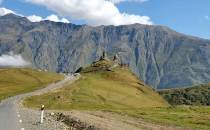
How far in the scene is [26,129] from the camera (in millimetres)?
41031

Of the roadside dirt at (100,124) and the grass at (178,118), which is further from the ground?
the roadside dirt at (100,124)

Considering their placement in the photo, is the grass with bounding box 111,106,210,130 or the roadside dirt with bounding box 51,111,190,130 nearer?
the roadside dirt with bounding box 51,111,190,130

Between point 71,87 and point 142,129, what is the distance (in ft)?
419

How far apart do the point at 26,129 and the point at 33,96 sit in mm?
97153

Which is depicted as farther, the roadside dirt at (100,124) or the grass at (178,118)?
the grass at (178,118)

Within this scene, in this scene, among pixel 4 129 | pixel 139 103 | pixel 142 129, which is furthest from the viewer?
pixel 139 103

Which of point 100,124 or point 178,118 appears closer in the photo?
point 100,124

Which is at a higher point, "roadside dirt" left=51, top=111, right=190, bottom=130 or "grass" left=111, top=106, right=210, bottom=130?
"roadside dirt" left=51, top=111, right=190, bottom=130

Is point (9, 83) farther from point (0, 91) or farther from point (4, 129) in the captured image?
point (4, 129)

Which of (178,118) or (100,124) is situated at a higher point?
(100,124)

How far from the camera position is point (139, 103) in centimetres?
19238

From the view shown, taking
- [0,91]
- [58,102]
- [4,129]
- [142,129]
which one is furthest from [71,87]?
[4,129]

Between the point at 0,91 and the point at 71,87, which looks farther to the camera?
the point at 71,87

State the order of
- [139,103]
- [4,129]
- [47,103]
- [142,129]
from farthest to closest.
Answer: [139,103]
[47,103]
[142,129]
[4,129]
